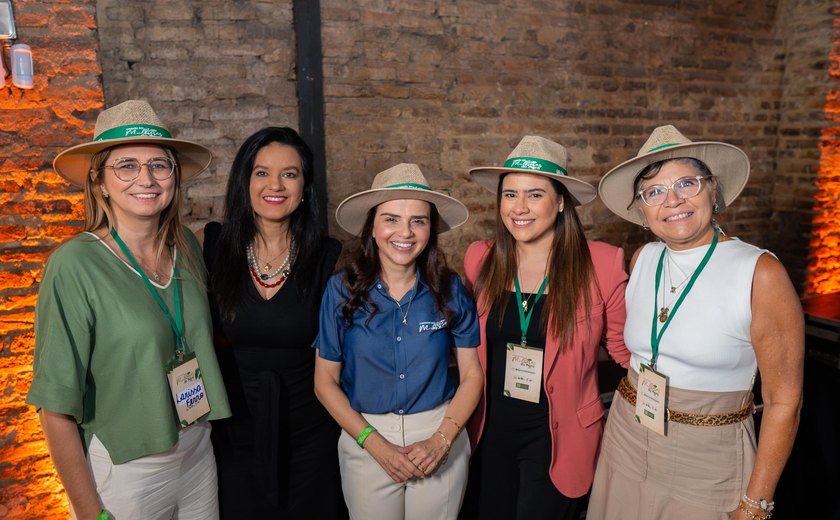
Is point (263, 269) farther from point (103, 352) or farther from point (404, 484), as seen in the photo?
point (404, 484)

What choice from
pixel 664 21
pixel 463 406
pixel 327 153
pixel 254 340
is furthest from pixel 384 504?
pixel 664 21

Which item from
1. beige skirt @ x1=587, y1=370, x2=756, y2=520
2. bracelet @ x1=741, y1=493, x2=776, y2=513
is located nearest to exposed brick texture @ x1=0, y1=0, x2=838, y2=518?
beige skirt @ x1=587, y1=370, x2=756, y2=520

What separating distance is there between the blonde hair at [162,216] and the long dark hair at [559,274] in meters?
1.07

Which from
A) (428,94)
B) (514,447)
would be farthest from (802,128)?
(514,447)

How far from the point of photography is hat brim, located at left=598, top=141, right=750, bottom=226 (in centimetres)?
184

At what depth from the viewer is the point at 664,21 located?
16.3ft

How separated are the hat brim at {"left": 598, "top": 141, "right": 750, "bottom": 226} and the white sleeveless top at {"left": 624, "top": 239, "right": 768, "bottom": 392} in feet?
0.82

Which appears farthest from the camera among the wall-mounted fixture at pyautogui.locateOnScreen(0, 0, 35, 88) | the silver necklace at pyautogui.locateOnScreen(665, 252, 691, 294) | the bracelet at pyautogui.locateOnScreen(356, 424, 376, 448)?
the wall-mounted fixture at pyautogui.locateOnScreen(0, 0, 35, 88)

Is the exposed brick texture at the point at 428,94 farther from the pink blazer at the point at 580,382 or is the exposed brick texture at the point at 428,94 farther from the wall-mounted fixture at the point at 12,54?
the pink blazer at the point at 580,382

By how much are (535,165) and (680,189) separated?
51 centimetres

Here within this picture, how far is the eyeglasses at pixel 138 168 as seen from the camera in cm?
180

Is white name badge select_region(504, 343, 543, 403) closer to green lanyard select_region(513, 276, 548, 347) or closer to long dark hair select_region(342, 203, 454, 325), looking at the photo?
green lanyard select_region(513, 276, 548, 347)

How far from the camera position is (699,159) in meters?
1.86

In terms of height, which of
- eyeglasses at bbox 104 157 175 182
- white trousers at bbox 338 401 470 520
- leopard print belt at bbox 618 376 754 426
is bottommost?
→ white trousers at bbox 338 401 470 520
